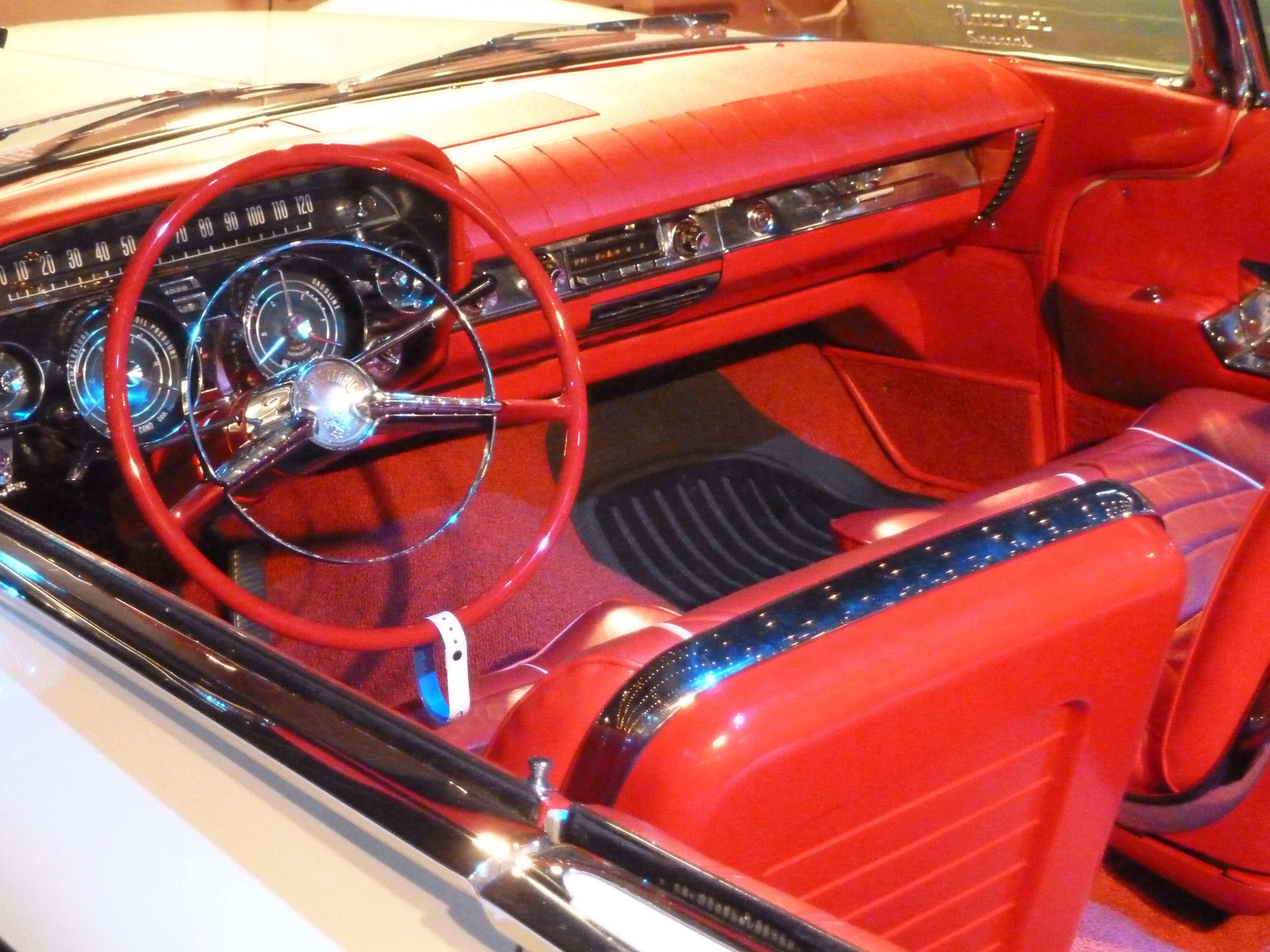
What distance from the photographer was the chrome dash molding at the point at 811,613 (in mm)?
915

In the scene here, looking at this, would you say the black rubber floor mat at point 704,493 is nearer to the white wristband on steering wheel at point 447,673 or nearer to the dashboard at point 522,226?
the dashboard at point 522,226

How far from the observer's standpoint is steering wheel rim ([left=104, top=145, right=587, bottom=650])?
135 cm

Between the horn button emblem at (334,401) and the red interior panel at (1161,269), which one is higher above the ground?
the red interior panel at (1161,269)

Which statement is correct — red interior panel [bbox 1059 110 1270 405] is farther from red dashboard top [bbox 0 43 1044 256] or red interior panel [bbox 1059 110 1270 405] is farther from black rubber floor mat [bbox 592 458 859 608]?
black rubber floor mat [bbox 592 458 859 608]

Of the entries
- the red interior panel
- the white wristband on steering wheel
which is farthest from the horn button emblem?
the red interior panel

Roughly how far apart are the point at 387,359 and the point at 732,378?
1248 mm

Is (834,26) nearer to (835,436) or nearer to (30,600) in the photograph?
(835,436)

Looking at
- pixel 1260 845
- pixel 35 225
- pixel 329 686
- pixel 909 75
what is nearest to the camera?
pixel 329 686

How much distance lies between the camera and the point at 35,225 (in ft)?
4.77

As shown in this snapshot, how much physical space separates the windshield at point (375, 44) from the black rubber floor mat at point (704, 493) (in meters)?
0.75

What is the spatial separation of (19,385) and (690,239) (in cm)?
111

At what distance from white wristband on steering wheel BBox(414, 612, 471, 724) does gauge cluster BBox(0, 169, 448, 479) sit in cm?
41

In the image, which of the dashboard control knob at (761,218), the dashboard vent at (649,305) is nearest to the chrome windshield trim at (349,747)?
the dashboard vent at (649,305)

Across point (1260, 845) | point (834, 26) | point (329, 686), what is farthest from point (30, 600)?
point (834, 26)
